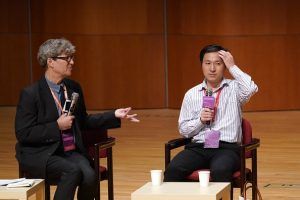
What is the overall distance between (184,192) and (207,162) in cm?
103

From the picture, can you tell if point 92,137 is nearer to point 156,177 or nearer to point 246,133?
point 156,177

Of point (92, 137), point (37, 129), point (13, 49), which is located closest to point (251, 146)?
point (92, 137)

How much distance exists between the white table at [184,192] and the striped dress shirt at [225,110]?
0.66m

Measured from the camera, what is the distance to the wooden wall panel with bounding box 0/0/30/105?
14688 mm

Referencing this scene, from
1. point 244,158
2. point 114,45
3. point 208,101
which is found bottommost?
point 244,158

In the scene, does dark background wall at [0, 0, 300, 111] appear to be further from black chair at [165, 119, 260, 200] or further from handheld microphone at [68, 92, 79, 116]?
handheld microphone at [68, 92, 79, 116]

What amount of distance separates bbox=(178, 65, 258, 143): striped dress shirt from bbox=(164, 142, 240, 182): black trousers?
7 centimetres

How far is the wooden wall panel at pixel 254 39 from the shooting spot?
13.6m

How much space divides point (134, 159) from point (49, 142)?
12.2 feet

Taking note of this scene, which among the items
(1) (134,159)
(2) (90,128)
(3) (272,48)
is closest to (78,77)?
(3) (272,48)

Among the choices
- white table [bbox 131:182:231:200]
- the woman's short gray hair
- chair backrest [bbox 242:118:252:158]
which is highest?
the woman's short gray hair

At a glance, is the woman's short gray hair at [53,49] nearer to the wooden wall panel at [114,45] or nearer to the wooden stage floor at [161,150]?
the wooden stage floor at [161,150]

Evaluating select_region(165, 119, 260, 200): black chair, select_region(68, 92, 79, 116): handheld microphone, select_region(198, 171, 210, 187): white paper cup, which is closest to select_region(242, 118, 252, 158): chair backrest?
select_region(165, 119, 260, 200): black chair

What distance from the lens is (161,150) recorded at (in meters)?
10.3
